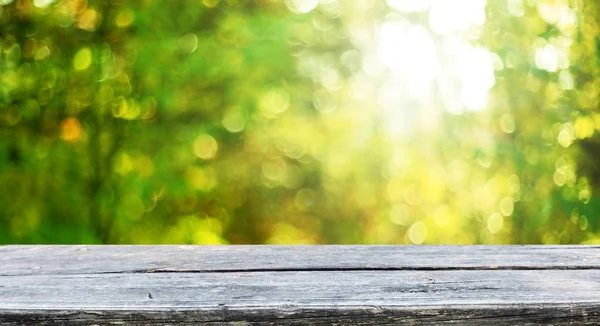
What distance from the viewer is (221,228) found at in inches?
117

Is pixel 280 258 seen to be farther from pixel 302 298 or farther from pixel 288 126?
pixel 288 126

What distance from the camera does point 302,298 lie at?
729 mm

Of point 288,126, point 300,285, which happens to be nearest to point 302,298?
point 300,285

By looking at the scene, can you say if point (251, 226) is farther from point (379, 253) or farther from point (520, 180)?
point (379, 253)

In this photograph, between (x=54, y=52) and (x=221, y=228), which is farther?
(x=221, y=228)

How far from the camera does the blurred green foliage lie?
2619mm

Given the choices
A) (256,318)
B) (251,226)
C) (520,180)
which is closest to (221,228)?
(251,226)

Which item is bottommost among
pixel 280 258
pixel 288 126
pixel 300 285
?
pixel 288 126

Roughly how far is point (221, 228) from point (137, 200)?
0.50 metres

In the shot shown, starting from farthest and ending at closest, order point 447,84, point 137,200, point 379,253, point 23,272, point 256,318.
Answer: point 447,84
point 137,200
point 379,253
point 23,272
point 256,318

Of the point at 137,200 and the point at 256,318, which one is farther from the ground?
the point at 256,318

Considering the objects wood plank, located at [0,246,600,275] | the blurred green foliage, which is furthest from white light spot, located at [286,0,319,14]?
wood plank, located at [0,246,600,275]

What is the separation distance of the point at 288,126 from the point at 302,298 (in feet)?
7.02

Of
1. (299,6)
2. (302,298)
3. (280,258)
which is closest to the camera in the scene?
(302,298)
